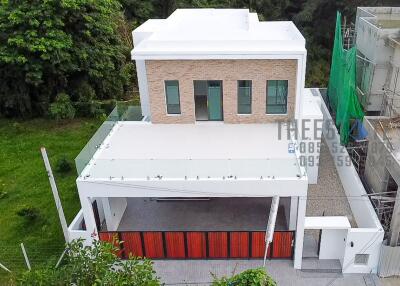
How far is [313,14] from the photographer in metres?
38.1

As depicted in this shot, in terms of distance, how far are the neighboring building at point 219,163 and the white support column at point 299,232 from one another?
0.12ft

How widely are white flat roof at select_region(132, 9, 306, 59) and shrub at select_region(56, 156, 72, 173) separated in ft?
24.7

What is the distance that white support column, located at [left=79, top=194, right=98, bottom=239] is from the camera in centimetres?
1381

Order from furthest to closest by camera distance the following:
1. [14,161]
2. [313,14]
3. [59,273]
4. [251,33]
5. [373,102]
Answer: [313,14]
[14,161]
[373,102]
[251,33]
[59,273]

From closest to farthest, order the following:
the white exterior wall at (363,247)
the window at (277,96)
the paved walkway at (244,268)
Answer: the white exterior wall at (363,247) < the paved walkway at (244,268) < the window at (277,96)

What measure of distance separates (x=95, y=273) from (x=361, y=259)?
942 centimetres

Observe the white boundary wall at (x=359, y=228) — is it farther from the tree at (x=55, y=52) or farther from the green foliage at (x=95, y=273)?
the tree at (x=55, y=52)

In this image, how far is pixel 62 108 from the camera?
89.5 feet

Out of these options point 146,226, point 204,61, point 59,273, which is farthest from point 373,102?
point 59,273

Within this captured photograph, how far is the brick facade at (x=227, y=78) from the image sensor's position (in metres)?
16.1

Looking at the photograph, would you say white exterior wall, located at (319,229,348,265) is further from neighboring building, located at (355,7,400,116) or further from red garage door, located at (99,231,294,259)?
neighboring building, located at (355,7,400,116)

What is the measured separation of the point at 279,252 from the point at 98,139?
805cm

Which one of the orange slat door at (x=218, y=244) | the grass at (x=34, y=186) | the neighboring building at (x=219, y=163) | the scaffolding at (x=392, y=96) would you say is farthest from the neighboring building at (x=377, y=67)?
the grass at (x=34, y=186)

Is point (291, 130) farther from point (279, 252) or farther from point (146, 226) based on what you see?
point (146, 226)
